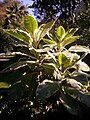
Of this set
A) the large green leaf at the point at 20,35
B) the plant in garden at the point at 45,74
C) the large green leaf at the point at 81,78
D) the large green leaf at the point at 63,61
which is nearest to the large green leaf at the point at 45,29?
the plant in garden at the point at 45,74

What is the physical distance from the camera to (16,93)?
6.31 feet

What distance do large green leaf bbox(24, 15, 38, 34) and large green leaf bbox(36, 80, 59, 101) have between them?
0.59 meters

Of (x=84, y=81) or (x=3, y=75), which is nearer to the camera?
(x=84, y=81)

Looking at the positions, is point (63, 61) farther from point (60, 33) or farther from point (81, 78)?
point (60, 33)

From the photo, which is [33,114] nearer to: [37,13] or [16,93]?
[16,93]

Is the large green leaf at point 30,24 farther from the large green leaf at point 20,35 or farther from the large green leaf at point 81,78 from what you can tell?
the large green leaf at point 81,78

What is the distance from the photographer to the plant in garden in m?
1.84

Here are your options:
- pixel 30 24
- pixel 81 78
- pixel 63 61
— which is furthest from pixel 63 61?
pixel 30 24

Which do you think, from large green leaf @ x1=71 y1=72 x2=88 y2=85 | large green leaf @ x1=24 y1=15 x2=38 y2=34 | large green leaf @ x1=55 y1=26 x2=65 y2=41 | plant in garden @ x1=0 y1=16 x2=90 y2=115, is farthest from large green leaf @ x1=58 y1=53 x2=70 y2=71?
large green leaf @ x1=24 y1=15 x2=38 y2=34

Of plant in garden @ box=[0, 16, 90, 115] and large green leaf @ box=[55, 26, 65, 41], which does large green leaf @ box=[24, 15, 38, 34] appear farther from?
large green leaf @ box=[55, 26, 65, 41]

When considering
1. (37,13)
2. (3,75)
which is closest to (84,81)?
(3,75)

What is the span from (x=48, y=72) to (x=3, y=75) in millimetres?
334

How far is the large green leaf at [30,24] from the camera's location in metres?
2.23

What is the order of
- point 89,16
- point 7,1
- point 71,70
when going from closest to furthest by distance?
point 71,70, point 89,16, point 7,1
